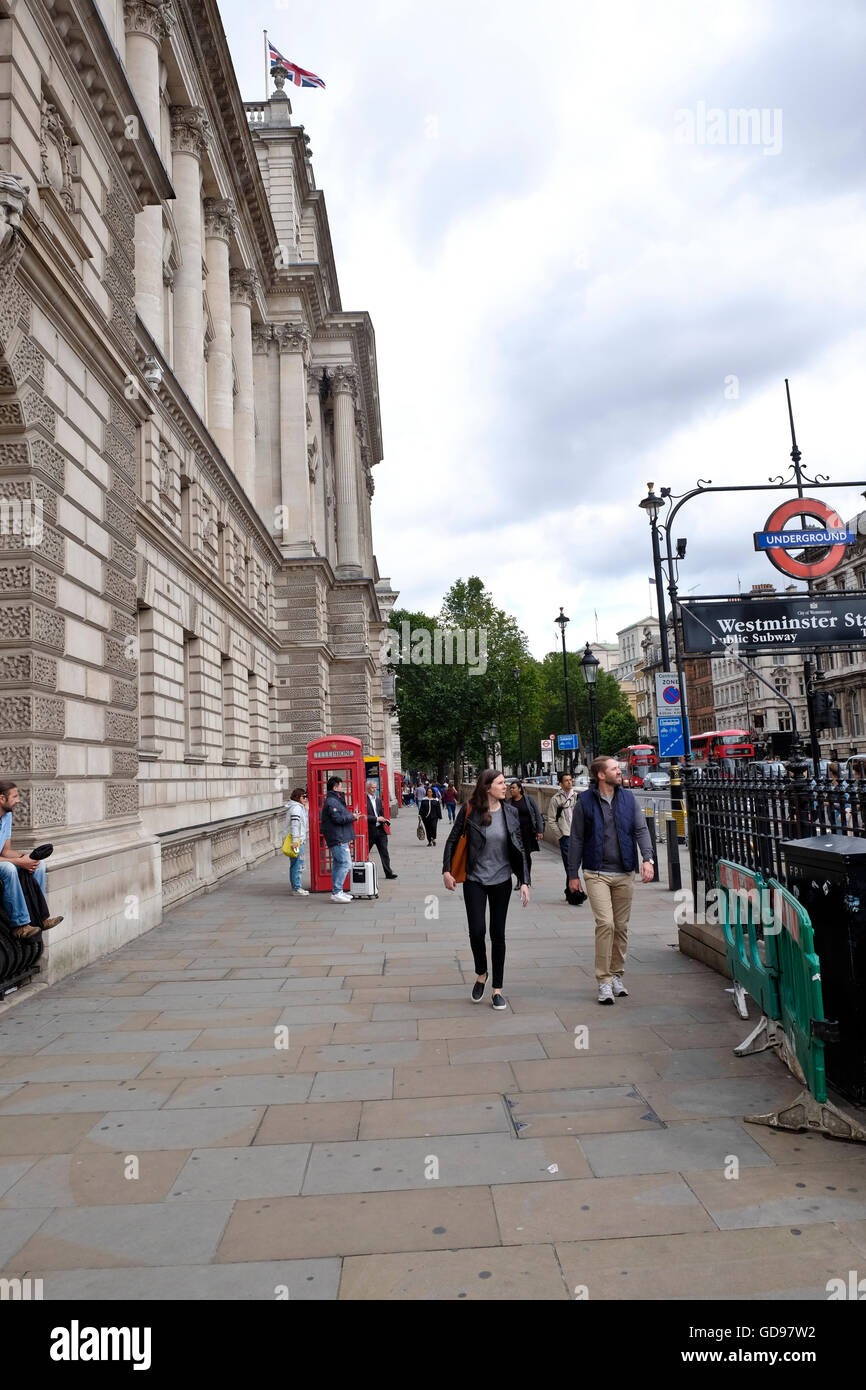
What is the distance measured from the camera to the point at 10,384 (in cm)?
802

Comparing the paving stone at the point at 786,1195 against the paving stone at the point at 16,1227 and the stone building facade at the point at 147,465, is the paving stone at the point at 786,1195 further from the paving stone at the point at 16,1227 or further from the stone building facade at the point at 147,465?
the stone building facade at the point at 147,465

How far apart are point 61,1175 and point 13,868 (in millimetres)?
3619

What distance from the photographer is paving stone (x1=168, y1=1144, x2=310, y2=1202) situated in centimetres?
398

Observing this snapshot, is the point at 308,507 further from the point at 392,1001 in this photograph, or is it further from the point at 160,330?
the point at 392,1001

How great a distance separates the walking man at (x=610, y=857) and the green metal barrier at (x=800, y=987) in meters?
2.02

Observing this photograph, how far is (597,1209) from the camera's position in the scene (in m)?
3.70

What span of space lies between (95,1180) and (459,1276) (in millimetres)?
1812

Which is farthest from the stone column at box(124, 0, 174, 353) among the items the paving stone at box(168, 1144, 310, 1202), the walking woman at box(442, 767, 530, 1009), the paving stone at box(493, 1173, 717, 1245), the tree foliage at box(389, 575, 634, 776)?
the tree foliage at box(389, 575, 634, 776)

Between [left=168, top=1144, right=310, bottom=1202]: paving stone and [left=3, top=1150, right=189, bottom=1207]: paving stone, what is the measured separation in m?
0.08

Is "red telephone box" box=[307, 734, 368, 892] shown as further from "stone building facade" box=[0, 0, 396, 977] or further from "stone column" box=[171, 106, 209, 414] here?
"stone column" box=[171, 106, 209, 414]

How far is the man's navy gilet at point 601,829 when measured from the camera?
7.36m

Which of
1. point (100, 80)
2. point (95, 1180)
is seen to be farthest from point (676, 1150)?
point (100, 80)

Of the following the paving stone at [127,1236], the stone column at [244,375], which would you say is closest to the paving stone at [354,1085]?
the paving stone at [127,1236]
